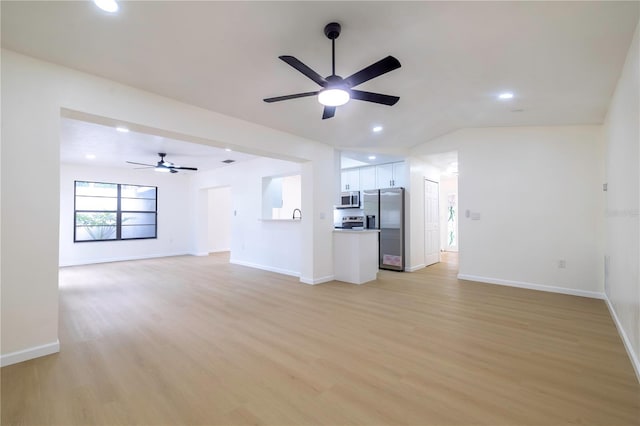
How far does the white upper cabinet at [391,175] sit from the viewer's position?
22.1 ft

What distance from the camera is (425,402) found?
6.19ft

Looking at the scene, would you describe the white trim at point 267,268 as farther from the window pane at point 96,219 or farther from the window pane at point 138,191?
the window pane at point 96,219

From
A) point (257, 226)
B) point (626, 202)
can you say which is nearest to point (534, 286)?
point (626, 202)

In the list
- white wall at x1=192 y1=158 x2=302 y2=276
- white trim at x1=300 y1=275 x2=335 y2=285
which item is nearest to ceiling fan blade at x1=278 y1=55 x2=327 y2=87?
white trim at x1=300 y1=275 x2=335 y2=285

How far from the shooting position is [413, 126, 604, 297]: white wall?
175 inches

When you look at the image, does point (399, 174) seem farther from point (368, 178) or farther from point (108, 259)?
point (108, 259)

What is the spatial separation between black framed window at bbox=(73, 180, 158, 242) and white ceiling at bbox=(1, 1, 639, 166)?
21.3 feet

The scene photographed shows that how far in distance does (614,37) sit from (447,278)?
426cm

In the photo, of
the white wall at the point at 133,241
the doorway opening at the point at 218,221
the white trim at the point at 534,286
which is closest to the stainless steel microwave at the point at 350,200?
the white trim at the point at 534,286

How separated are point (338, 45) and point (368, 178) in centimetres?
504

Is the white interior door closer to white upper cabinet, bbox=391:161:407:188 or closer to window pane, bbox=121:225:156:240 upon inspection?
white upper cabinet, bbox=391:161:407:188

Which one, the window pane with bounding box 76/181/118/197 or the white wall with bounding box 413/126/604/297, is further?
the window pane with bounding box 76/181/118/197

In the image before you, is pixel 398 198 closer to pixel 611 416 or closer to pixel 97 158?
pixel 611 416

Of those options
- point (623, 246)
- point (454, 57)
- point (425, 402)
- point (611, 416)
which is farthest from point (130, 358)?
point (623, 246)
